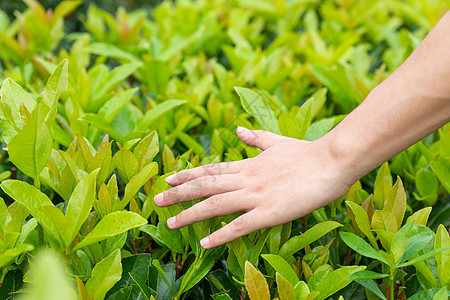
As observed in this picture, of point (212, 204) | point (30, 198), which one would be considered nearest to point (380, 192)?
point (212, 204)

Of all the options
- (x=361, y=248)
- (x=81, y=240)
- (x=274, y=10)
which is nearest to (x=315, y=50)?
(x=274, y=10)

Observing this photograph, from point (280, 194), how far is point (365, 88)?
0.96 meters

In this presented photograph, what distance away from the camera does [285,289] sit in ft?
3.65

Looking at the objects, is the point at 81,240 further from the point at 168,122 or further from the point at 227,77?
the point at 227,77

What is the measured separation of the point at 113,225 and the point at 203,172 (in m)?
0.33

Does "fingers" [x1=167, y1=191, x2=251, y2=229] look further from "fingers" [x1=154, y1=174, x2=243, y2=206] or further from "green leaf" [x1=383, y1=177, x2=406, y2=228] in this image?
"green leaf" [x1=383, y1=177, x2=406, y2=228]

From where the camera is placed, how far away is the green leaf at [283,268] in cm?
117

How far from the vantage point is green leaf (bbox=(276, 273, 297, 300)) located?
1.10m

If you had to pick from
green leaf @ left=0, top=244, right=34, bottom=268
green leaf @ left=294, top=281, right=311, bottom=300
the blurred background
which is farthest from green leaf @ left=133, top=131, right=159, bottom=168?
the blurred background

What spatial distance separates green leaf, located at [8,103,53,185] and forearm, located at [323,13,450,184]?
2.52 feet

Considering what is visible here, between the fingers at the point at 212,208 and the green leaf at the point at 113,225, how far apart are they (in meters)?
0.17

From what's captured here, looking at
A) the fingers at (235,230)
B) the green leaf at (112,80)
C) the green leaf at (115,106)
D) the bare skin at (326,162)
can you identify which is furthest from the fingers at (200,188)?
the green leaf at (112,80)

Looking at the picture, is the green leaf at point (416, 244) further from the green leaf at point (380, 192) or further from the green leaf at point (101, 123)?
the green leaf at point (101, 123)

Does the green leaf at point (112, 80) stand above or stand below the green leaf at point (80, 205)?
above
